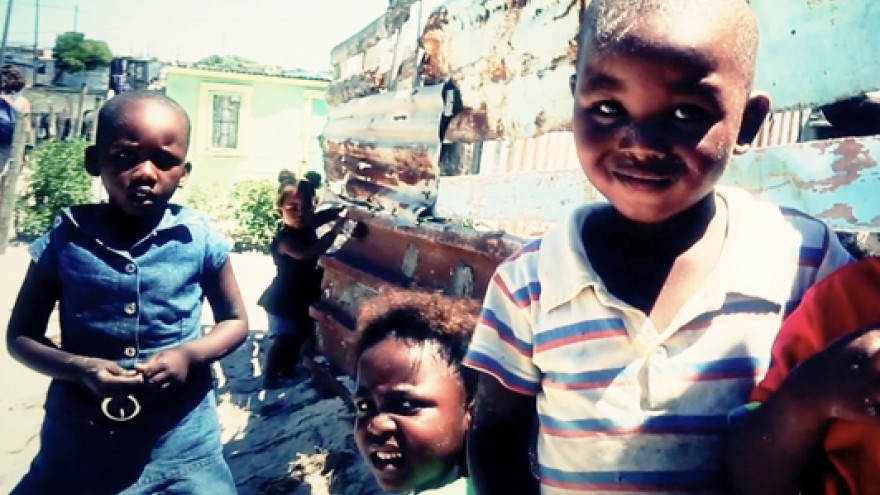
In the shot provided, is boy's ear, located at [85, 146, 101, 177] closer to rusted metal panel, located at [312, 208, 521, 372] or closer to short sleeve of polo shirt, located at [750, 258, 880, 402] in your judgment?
rusted metal panel, located at [312, 208, 521, 372]

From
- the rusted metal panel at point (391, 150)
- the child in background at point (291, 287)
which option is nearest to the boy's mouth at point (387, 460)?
the rusted metal panel at point (391, 150)

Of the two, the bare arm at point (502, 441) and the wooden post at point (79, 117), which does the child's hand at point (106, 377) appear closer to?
the bare arm at point (502, 441)

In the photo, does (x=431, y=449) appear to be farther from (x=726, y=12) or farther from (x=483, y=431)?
(x=726, y=12)

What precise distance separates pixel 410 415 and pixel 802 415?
103cm

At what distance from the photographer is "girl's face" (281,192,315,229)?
5.32 meters

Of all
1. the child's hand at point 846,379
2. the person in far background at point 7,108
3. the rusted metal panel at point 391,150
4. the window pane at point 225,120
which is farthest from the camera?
the window pane at point 225,120

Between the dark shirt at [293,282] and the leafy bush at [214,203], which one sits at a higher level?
the dark shirt at [293,282]

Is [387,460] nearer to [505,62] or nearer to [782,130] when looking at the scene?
[505,62]

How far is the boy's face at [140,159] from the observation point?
2.21 m

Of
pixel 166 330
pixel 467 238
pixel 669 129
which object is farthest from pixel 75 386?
pixel 669 129

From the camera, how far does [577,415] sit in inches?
46.8

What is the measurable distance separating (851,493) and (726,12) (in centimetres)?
72

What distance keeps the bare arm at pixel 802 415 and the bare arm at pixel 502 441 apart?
16.3 inches

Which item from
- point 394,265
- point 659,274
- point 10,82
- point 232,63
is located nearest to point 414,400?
point 659,274
